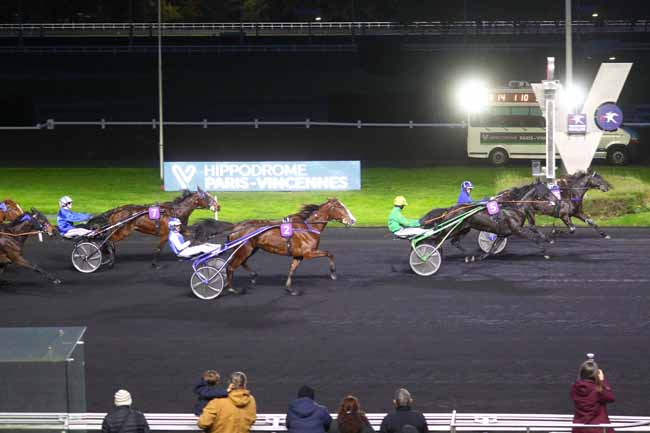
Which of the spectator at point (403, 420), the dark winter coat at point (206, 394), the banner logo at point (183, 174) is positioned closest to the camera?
the spectator at point (403, 420)

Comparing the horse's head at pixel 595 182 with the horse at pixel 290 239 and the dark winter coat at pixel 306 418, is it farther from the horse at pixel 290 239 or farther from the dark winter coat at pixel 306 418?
the dark winter coat at pixel 306 418

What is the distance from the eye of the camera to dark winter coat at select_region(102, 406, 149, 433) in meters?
8.70

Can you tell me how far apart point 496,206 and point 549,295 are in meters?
2.86

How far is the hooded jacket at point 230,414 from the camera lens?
9023mm

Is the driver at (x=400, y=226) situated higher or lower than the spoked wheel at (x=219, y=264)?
higher

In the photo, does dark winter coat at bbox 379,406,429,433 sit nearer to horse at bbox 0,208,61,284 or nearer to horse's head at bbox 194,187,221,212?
horse at bbox 0,208,61,284

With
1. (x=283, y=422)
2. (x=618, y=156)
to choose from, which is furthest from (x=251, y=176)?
(x=283, y=422)

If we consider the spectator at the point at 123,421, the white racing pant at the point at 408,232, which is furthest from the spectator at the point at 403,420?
the white racing pant at the point at 408,232

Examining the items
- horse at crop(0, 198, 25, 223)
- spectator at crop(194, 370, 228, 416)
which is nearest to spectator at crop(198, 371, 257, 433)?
spectator at crop(194, 370, 228, 416)

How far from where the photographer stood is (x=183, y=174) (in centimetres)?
2967

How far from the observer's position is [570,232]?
77.8 ft

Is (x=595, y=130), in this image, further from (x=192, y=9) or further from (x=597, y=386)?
(x=192, y=9)

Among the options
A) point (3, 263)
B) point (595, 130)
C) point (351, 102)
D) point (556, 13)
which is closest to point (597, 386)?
point (3, 263)

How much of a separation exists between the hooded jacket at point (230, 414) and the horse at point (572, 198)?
1410cm
